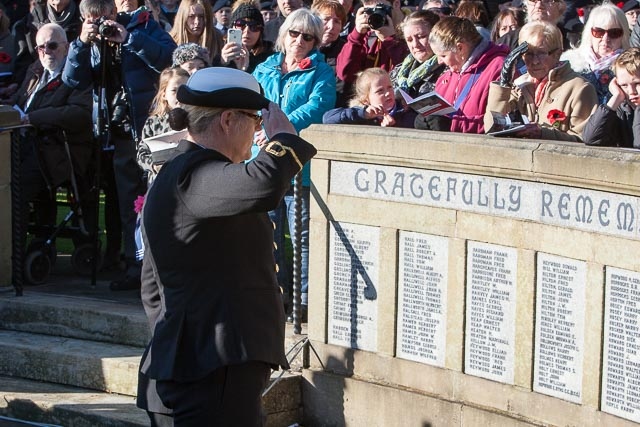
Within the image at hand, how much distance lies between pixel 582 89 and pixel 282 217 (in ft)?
6.78

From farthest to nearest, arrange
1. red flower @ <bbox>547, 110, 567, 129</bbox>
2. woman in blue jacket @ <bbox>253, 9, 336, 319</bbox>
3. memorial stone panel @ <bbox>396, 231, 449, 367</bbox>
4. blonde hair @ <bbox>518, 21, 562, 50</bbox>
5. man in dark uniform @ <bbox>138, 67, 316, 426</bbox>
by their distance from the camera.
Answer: woman in blue jacket @ <bbox>253, 9, 336, 319</bbox> → blonde hair @ <bbox>518, 21, 562, 50</bbox> → red flower @ <bbox>547, 110, 567, 129</bbox> → memorial stone panel @ <bbox>396, 231, 449, 367</bbox> → man in dark uniform @ <bbox>138, 67, 316, 426</bbox>

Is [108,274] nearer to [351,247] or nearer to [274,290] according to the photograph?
[351,247]

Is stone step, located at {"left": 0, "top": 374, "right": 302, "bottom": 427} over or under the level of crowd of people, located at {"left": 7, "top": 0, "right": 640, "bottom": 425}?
under

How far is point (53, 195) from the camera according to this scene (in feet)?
32.2

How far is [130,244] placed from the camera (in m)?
9.05

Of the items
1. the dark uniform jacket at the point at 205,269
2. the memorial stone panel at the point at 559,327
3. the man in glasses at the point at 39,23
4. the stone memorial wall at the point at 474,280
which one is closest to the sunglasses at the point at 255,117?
the dark uniform jacket at the point at 205,269

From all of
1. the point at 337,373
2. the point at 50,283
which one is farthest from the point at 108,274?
the point at 337,373

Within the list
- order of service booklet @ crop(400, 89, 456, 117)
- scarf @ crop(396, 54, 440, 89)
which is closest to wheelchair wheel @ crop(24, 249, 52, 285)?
scarf @ crop(396, 54, 440, 89)

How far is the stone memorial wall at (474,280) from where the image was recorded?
5.81m

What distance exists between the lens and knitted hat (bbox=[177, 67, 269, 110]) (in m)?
4.46

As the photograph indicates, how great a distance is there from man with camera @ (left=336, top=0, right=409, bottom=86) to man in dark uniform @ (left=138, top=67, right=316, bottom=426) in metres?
4.51

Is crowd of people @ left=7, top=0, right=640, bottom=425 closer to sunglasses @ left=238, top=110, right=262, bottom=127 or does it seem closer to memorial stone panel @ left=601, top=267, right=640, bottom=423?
memorial stone panel @ left=601, top=267, right=640, bottom=423

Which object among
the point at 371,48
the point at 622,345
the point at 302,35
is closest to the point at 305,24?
the point at 302,35

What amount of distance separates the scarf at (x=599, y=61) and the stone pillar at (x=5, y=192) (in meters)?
4.04
